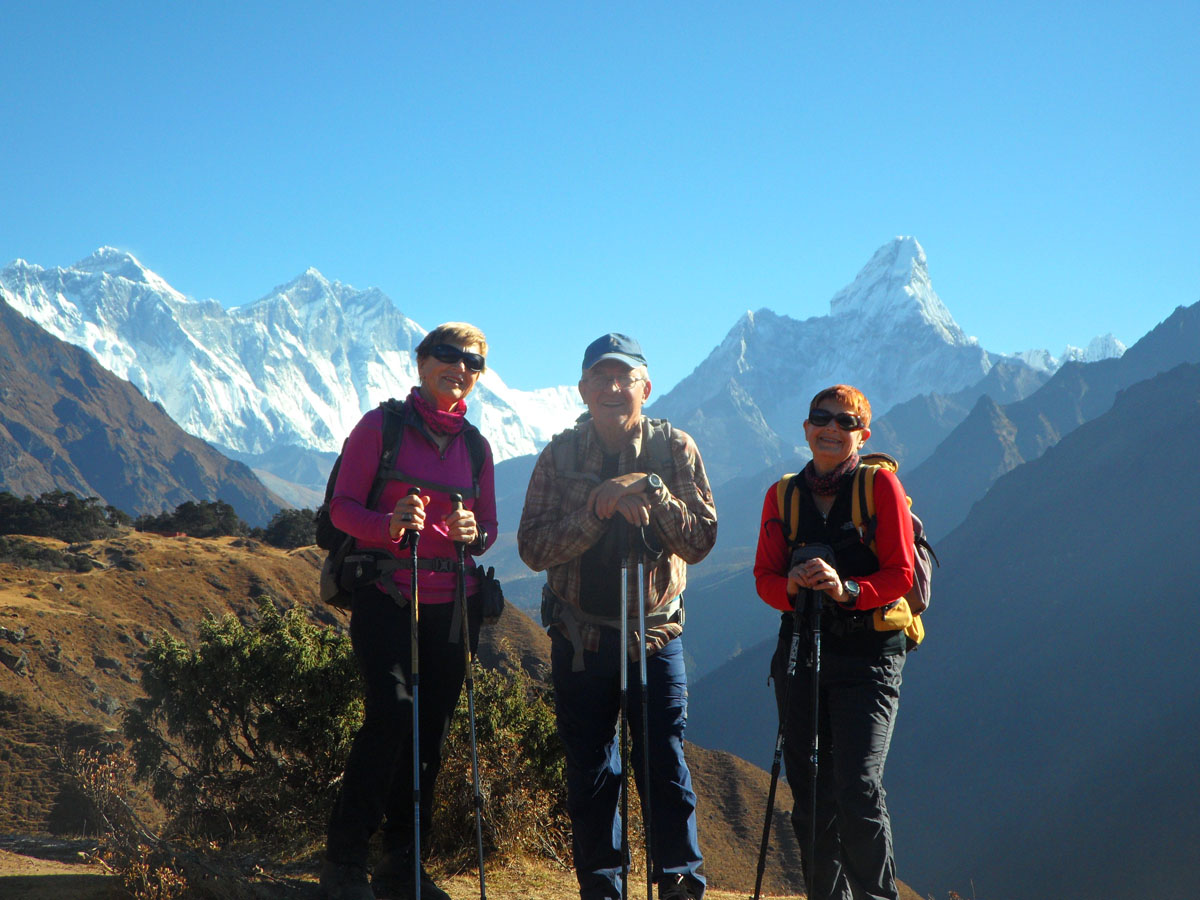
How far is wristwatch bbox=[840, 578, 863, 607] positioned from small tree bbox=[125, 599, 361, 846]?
369cm

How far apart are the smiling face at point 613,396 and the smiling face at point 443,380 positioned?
1.94 ft

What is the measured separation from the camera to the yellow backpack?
413cm

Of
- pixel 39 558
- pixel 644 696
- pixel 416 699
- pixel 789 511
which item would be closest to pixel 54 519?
pixel 39 558

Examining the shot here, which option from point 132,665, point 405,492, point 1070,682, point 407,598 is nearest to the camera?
point 407,598

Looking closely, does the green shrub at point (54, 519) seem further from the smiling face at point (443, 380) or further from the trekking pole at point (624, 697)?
the trekking pole at point (624, 697)

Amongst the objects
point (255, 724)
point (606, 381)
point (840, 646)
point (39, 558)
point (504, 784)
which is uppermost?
point (39, 558)

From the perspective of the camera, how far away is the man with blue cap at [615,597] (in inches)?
170

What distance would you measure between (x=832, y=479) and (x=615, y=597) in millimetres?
1083

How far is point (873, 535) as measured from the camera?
13.8 ft

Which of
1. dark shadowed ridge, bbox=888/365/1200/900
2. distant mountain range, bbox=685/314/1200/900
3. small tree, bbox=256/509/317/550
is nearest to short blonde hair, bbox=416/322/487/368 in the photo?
small tree, bbox=256/509/317/550

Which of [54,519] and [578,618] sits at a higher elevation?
[54,519]

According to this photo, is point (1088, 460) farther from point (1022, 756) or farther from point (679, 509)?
point (679, 509)

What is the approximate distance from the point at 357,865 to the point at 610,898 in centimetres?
111

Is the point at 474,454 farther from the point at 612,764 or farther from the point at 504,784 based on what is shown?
the point at 504,784
